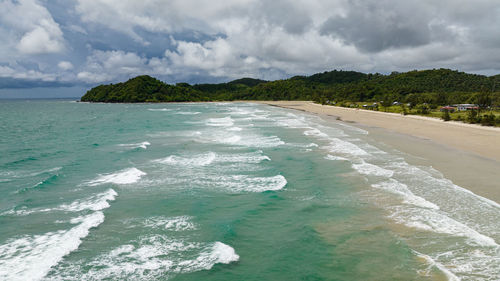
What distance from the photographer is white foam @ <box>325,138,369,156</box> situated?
23.5 m

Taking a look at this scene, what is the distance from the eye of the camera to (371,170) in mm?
18266

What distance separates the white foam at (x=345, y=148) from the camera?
23.5 metres

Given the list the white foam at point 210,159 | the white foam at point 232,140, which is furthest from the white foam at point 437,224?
the white foam at point 232,140

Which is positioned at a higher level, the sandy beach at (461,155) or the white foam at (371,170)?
the sandy beach at (461,155)

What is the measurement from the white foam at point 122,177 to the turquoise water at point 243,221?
104mm

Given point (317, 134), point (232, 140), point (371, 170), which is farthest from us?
point (317, 134)

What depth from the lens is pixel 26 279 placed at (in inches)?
321

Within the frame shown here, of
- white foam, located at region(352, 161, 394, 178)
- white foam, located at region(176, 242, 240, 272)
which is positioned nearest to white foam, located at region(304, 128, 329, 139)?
white foam, located at region(352, 161, 394, 178)

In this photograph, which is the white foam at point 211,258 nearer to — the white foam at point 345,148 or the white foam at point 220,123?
the white foam at point 345,148

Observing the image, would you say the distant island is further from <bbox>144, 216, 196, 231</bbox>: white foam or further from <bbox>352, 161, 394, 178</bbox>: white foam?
<bbox>144, 216, 196, 231</bbox>: white foam

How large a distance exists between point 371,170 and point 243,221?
970 cm

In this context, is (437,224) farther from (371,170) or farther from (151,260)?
(151,260)

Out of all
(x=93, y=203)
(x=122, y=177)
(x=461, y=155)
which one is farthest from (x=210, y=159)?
(x=461, y=155)

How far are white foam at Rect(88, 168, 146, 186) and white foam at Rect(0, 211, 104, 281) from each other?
18.7ft
